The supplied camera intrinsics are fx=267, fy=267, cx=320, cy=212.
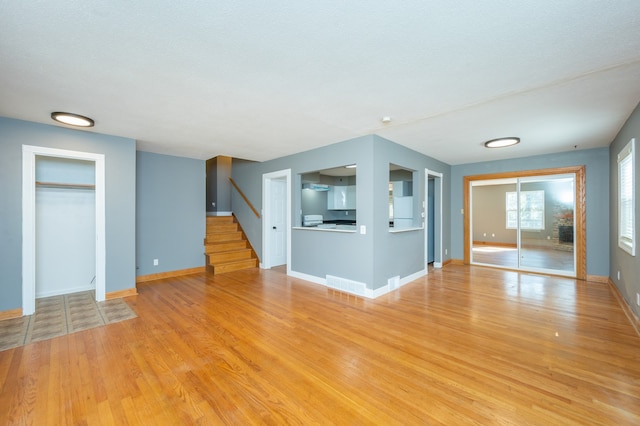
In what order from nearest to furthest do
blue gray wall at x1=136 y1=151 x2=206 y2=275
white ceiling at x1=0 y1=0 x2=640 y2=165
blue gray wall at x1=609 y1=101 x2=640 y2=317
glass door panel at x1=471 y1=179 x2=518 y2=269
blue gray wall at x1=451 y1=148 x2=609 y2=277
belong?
1. white ceiling at x1=0 y1=0 x2=640 y2=165
2. blue gray wall at x1=609 y1=101 x2=640 y2=317
3. blue gray wall at x1=451 y1=148 x2=609 y2=277
4. blue gray wall at x1=136 y1=151 x2=206 y2=275
5. glass door panel at x1=471 y1=179 x2=518 y2=269

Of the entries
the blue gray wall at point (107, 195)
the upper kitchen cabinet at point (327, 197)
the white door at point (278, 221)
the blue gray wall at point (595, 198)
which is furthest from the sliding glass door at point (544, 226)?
the blue gray wall at point (107, 195)

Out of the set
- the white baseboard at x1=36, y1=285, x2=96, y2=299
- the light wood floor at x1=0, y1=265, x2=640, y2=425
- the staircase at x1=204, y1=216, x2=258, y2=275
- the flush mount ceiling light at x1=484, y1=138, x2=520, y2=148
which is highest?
the flush mount ceiling light at x1=484, y1=138, x2=520, y2=148

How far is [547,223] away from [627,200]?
2619 mm

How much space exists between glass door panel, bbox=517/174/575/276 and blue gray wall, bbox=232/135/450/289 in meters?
2.24

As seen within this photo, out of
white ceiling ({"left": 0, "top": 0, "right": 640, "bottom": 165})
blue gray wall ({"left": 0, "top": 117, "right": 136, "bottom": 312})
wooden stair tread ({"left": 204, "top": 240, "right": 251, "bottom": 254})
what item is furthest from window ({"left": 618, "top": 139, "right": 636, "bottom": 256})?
blue gray wall ({"left": 0, "top": 117, "right": 136, "bottom": 312})

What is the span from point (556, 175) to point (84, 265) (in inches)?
354

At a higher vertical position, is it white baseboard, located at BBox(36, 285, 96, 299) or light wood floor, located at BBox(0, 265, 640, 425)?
white baseboard, located at BBox(36, 285, 96, 299)

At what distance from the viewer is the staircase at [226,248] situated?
585cm

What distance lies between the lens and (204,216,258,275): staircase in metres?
5.85

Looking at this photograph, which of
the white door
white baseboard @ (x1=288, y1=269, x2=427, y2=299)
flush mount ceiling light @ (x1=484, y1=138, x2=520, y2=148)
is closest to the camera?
white baseboard @ (x1=288, y1=269, x2=427, y2=299)

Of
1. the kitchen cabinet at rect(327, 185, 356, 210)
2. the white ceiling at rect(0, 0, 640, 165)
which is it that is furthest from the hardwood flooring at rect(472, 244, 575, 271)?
the kitchen cabinet at rect(327, 185, 356, 210)

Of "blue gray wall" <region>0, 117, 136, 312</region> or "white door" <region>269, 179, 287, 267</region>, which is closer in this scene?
"blue gray wall" <region>0, 117, 136, 312</region>

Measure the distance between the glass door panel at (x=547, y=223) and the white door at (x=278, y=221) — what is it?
5.32 metres

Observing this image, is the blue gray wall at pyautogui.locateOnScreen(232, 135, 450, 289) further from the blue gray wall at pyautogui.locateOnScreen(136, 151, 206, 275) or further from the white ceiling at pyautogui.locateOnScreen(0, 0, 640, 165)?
the blue gray wall at pyautogui.locateOnScreen(136, 151, 206, 275)
